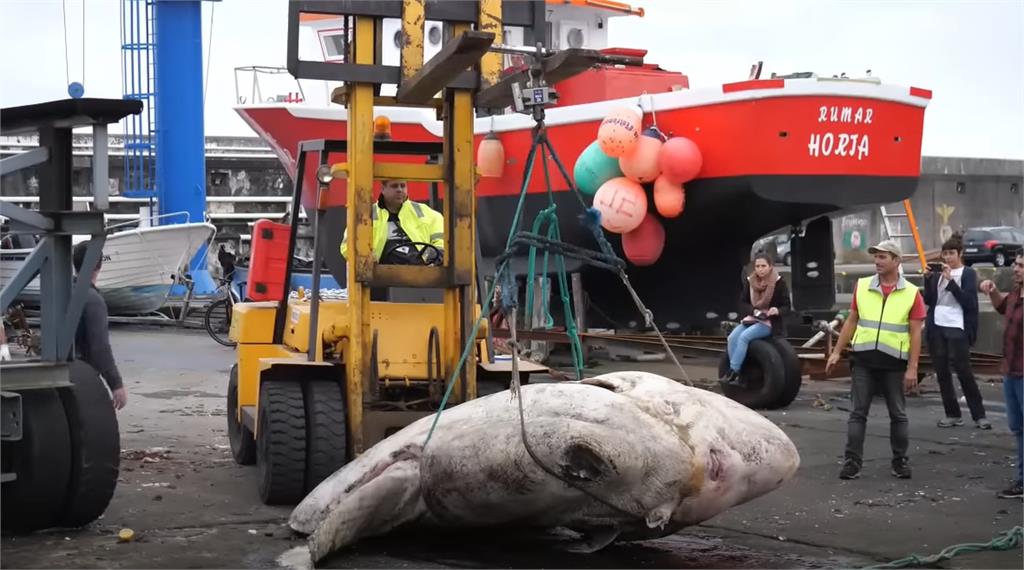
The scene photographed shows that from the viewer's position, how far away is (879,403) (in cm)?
1268

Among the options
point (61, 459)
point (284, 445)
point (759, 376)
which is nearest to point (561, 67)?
point (284, 445)

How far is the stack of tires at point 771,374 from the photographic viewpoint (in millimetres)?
11812

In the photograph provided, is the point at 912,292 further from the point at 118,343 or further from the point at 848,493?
the point at 118,343

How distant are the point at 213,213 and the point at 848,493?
23.2 m

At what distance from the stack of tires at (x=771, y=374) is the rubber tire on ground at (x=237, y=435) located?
4.77 meters

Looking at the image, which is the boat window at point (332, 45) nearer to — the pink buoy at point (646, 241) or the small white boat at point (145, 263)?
the small white boat at point (145, 263)

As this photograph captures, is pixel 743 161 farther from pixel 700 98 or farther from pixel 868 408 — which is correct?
pixel 868 408

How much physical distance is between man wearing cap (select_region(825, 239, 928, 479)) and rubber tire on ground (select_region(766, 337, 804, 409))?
9.50 feet

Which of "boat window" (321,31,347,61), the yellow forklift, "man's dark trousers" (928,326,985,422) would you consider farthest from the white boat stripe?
the yellow forklift

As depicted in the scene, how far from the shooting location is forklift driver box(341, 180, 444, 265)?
7.66 metres

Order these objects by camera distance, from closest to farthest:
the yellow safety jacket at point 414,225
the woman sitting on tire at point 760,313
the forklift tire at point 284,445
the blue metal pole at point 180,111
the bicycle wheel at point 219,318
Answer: the forklift tire at point 284,445
the yellow safety jacket at point 414,225
the woman sitting on tire at point 760,313
the bicycle wheel at point 219,318
the blue metal pole at point 180,111

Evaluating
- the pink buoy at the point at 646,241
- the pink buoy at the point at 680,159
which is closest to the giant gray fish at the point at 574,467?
the pink buoy at the point at 680,159

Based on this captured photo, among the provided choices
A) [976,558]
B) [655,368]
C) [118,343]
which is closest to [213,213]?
[118,343]

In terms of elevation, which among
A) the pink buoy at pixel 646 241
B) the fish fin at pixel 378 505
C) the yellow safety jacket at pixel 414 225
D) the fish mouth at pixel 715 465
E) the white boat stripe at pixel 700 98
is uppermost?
the white boat stripe at pixel 700 98
